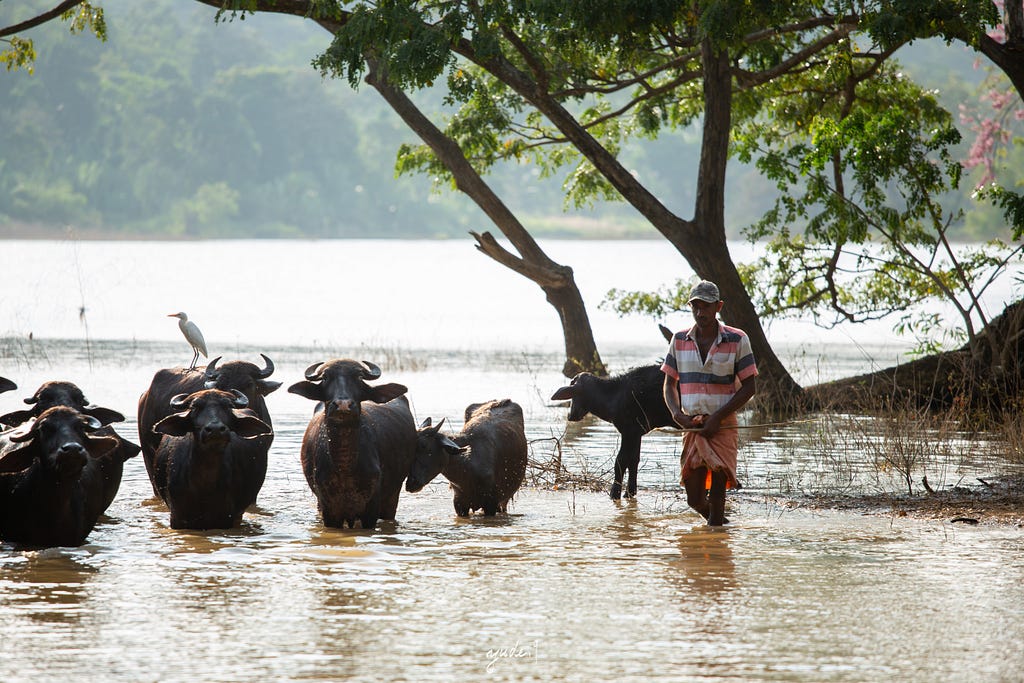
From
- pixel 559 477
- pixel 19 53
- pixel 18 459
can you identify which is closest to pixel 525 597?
pixel 18 459

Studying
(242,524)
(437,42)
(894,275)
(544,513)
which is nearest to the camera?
(242,524)

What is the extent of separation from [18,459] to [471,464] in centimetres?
307

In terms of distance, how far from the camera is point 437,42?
13.8 meters

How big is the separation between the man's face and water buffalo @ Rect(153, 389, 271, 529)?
286 centimetres

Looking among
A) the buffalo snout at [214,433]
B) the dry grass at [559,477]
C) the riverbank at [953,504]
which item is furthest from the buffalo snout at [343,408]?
the riverbank at [953,504]

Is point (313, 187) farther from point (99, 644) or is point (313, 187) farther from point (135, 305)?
point (99, 644)

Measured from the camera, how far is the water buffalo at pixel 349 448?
8.84 meters

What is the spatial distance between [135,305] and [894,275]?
2932 cm

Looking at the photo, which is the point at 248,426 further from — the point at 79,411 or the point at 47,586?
the point at 47,586

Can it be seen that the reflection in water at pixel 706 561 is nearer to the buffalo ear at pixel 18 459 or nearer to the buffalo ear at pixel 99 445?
the buffalo ear at pixel 99 445

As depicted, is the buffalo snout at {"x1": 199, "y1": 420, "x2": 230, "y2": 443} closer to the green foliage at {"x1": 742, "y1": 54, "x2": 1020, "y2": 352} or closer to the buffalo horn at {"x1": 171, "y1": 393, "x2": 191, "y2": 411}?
the buffalo horn at {"x1": 171, "y1": 393, "x2": 191, "y2": 411}

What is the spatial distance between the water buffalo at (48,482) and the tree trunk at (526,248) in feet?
32.4

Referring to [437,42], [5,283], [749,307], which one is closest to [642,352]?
[749,307]

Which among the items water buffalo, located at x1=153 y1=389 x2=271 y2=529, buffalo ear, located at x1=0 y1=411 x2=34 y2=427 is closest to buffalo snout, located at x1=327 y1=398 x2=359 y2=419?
water buffalo, located at x1=153 y1=389 x2=271 y2=529
